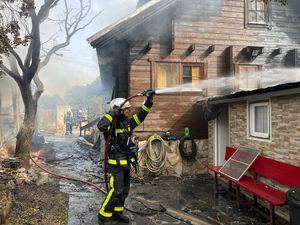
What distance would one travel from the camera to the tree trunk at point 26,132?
9.28 metres

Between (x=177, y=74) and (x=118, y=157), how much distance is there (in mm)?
5664

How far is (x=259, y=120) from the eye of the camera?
279 inches

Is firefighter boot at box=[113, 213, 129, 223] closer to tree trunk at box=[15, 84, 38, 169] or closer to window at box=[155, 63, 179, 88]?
tree trunk at box=[15, 84, 38, 169]

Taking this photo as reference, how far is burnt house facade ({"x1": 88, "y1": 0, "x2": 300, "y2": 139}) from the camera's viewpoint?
33.1 ft

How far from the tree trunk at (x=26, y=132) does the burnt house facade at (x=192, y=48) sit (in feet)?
9.60

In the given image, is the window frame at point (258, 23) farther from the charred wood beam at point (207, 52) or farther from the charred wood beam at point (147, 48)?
the charred wood beam at point (147, 48)

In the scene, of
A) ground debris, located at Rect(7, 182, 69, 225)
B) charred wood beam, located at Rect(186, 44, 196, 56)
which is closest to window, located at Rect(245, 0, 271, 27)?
charred wood beam, located at Rect(186, 44, 196, 56)

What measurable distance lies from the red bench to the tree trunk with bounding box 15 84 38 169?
6608mm

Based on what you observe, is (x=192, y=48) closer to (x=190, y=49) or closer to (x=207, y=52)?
(x=190, y=49)

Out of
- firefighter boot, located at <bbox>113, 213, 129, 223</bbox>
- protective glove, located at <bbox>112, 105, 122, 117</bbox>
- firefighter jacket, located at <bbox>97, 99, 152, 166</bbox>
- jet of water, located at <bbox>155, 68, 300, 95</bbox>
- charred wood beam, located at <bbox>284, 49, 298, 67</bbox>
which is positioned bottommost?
firefighter boot, located at <bbox>113, 213, 129, 223</bbox>

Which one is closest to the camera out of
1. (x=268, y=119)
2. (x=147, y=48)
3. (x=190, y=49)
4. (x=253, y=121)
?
(x=268, y=119)

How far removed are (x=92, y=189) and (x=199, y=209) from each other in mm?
3057

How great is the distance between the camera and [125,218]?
5551 millimetres

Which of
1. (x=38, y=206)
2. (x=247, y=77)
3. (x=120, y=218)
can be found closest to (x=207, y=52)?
(x=247, y=77)
